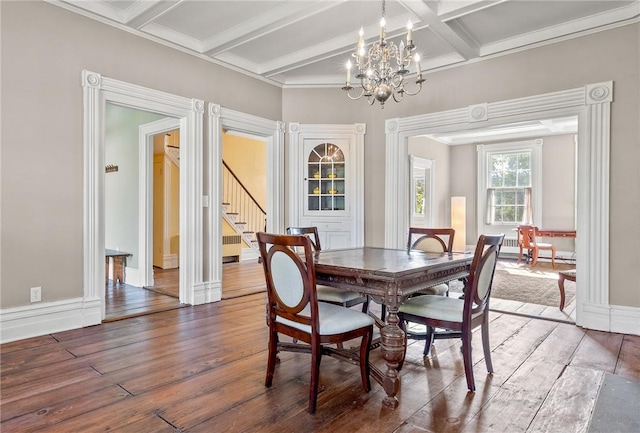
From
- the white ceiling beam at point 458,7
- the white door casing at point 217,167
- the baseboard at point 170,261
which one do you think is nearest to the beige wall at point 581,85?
the white ceiling beam at point 458,7

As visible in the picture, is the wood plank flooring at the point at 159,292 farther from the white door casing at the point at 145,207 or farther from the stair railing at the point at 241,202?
the stair railing at the point at 241,202

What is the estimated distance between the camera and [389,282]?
2029 mm

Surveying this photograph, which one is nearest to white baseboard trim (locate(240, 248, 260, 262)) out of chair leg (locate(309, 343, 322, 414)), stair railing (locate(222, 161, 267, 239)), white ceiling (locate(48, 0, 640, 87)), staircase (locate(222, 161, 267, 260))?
staircase (locate(222, 161, 267, 260))

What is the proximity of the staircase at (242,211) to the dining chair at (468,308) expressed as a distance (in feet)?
20.8

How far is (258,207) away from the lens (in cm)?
939

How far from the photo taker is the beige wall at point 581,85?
137 inches

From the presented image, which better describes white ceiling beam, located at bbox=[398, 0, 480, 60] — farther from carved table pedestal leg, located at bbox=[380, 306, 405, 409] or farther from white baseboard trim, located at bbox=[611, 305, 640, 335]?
white baseboard trim, located at bbox=[611, 305, 640, 335]

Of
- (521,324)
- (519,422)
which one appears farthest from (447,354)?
(521,324)

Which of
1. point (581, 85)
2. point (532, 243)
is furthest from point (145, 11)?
point (532, 243)

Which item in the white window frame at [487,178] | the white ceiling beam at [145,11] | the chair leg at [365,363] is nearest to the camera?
the chair leg at [365,363]

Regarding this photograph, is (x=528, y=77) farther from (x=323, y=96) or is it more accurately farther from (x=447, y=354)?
(x=447, y=354)

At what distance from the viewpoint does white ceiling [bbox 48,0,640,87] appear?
3.45 m

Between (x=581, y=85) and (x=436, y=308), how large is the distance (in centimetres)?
292

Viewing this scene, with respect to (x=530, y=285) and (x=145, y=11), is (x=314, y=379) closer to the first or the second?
(x=145, y=11)
